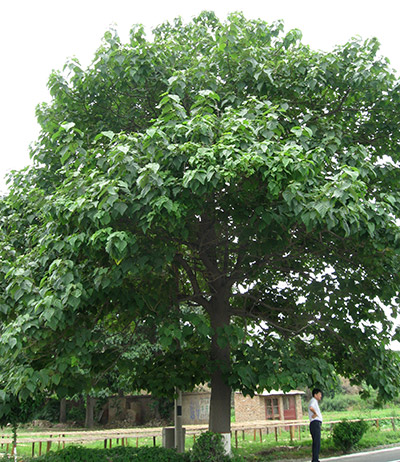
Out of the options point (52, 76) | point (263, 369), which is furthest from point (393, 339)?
point (52, 76)

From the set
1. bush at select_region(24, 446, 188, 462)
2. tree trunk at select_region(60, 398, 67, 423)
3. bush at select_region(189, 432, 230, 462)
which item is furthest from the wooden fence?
tree trunk at select_region(60, 398, 67, 423)

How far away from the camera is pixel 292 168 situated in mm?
6211

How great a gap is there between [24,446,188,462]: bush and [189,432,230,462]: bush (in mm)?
627

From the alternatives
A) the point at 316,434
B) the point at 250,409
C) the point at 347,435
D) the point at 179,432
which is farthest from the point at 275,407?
the point at 316,434

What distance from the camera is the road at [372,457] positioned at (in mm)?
12430

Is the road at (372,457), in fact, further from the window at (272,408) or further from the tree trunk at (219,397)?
the window at (272,408)

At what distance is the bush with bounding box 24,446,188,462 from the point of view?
8977 mm

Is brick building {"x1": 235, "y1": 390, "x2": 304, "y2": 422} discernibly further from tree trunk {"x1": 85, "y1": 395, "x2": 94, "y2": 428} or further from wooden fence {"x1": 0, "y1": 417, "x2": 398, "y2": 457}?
tree trunk {"x1": 85, "y1": 395, "x2": 94, "y2": 428}

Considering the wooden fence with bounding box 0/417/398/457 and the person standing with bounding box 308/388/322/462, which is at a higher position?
the person standing with bounding box 308/388/322/462

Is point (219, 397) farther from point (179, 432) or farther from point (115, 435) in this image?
point (115, 435)

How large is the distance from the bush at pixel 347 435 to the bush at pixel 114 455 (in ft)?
20.9

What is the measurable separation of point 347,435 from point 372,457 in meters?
1.03

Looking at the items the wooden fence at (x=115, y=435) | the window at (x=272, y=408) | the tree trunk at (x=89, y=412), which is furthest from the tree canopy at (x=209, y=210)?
the tree trunk at (x=89, y=412)

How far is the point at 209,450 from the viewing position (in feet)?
29.9
